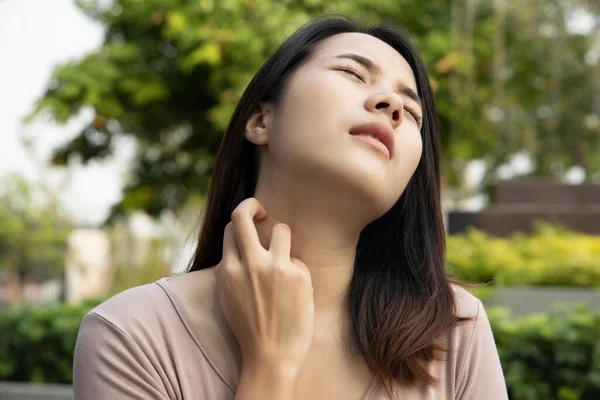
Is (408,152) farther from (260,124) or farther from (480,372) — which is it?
(480,372)

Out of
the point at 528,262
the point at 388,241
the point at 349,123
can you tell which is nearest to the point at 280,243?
the point at 349,123

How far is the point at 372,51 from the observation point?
6.00 ft

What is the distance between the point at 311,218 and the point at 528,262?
6741 millimetres

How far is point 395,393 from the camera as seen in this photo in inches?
67.6

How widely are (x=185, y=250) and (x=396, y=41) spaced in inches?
34.7

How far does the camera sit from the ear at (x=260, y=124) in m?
1.81

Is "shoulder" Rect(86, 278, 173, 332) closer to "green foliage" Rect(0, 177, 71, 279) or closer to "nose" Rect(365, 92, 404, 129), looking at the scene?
"nose" Rect(365, 92, 404, 129)

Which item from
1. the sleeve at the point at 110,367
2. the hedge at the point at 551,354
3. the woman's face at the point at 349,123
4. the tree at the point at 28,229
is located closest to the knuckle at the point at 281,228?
the woman's face at the point at 349,123

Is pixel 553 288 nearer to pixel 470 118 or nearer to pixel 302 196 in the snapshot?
pixel 470 118

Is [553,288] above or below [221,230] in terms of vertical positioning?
below

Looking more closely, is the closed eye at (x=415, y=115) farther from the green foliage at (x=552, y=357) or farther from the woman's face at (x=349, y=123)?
the green foliage at (x=552, y=357)

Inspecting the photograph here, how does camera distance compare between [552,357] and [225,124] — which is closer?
[552,357]

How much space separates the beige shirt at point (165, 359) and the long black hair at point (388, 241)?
0.07 m

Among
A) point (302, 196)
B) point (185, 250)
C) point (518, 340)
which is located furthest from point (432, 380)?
point (518, 340)
